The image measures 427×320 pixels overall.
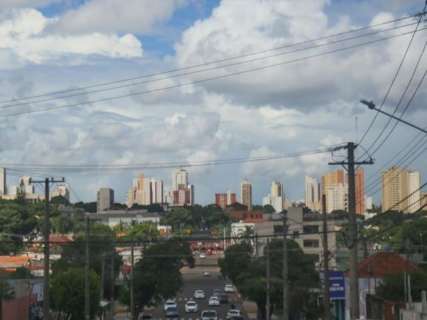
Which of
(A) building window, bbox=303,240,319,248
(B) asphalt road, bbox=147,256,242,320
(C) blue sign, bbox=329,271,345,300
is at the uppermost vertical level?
(A) building window, bbox=303,240,319,248

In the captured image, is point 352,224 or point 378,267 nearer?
point 352,224

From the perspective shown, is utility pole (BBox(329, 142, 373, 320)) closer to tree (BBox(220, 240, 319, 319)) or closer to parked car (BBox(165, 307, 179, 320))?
tree (BBox(220, 240, 319, 319))

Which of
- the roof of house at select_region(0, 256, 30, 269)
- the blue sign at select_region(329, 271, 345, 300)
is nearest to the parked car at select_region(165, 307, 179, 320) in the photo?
the roof of house at select_region(0, 256, 30, 269)

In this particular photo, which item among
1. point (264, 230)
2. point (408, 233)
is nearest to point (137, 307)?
point (408, 233)

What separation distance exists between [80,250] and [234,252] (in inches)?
809

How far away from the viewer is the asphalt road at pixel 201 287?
105m

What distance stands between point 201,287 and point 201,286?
2.76 metres

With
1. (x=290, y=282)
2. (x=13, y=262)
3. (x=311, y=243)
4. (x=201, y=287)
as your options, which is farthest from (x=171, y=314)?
(x=201, y=287)

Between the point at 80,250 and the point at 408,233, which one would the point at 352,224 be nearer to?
the point at 80,250

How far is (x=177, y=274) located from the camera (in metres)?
94.3

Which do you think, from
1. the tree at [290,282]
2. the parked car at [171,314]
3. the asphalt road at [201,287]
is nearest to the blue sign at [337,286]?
the tree at [290,282]

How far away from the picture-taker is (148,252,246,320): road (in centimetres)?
10595

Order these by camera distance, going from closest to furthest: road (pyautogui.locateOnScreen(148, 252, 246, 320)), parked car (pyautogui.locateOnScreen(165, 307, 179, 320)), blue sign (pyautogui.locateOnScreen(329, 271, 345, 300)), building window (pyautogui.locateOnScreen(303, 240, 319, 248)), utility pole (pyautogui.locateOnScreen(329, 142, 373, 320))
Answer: utility pole (pyautogui.locateOnScreen(329, 142, 373, 320))
blue sign (pyautogui.locateOnScreen(329, 271, 345, 300))
parked car (pyautogui.locateOnScreen(165, 307, 179, 320))
road (pyautogui.locateOnScreen(148, 252, 246, 320))
building window (pyautogui.locateOnScreen(303, 240, 319, 248))

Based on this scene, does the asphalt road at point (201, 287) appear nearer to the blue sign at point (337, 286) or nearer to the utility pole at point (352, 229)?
the blue sign at point (337, 286)
